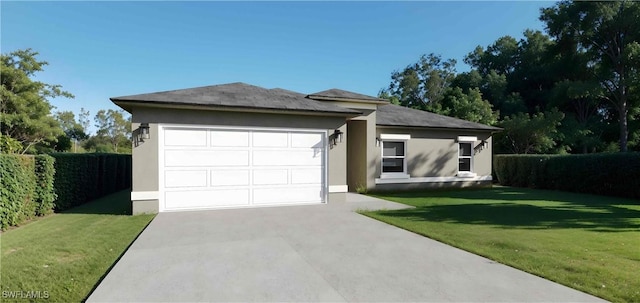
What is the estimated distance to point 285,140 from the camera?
1004cm

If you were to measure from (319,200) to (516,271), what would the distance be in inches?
266

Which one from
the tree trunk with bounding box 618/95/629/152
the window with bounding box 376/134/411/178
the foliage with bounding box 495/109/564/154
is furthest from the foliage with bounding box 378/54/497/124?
the window with bounding box 376/134/411/178

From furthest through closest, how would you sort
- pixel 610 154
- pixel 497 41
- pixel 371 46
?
pixel 497 41 < pixel 371 46 < pixel 610 154

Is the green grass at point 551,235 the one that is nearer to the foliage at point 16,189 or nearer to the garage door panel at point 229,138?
the garage door panel at point 229,138

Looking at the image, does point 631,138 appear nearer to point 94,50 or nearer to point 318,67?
point 318,67

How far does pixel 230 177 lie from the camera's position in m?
A: 9.48

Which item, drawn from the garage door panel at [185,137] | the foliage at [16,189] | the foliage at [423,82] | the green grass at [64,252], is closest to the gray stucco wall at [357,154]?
the garage door panel at [185,137]

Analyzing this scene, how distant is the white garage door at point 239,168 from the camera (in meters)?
8.95

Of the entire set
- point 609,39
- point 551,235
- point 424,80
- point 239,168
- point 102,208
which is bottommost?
point 102,208

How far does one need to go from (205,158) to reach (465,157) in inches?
504

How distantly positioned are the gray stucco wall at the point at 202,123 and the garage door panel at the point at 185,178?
31cm

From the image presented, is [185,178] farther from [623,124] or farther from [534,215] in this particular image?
[623,124]

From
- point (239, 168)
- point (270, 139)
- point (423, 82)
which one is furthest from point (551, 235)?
point (423, 82)

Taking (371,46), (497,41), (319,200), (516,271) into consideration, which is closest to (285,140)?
(319,200)
